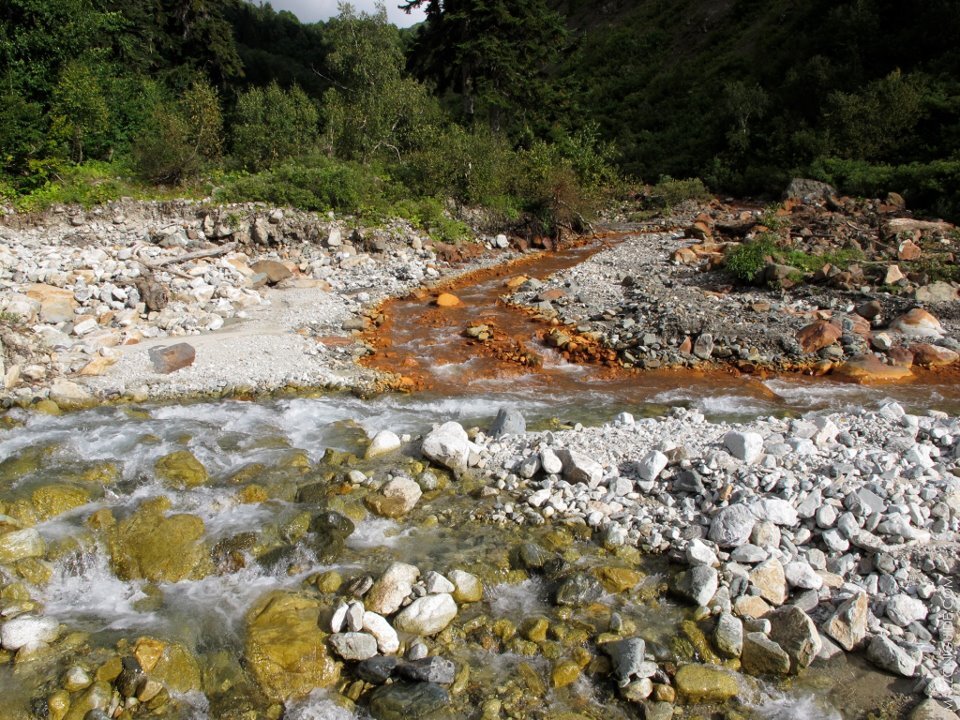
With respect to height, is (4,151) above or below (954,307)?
above

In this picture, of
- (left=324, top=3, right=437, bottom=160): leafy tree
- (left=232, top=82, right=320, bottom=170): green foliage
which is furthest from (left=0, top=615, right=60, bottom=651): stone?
(left=324, top=3, right=437, bottom=160): leafy tree

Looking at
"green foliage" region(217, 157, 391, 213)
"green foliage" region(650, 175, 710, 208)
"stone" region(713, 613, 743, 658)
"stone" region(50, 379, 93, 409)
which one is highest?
"green foliage" region(217, 157, 391, 213)

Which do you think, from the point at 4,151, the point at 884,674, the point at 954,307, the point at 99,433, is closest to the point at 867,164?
the point at 954,307

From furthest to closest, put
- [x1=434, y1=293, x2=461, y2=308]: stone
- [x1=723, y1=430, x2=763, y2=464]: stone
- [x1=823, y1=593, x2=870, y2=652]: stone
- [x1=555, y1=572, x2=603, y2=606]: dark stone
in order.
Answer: [x1=434, y1=293, x2=461, y2=308]: stone, [x1=723, y1=430, x2=763, y2=464]: stone, [x1=555, y1=572, x2=603, y2=606]: dark stone, [x1=823, y1=593, x2=870, y2=652]: stone

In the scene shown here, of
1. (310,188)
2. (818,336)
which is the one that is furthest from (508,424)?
(310,188)

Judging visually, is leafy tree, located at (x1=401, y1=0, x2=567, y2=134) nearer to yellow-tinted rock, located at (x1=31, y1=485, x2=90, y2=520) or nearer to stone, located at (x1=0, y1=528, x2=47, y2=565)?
yellow-tinted rock, located at (x1=31, y1=485, x2=90, y2=520)

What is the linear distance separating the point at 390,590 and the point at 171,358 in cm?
631

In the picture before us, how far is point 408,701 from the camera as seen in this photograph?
423 centimetres

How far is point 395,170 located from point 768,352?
14466 millimetres

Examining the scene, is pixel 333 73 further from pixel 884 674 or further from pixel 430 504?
pixel 884 674

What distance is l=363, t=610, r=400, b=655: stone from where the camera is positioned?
4680mm

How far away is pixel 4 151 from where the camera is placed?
623 inches

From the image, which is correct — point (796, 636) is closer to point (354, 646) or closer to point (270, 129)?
point (354, 646)

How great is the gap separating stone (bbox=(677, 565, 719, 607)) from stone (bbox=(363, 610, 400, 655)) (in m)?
2.38
